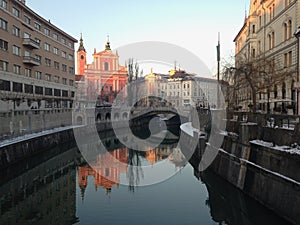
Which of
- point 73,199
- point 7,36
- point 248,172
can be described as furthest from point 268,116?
point 7,36

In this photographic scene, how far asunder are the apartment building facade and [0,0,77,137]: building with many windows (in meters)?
21.2

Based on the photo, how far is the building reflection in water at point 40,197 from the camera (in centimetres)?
1562

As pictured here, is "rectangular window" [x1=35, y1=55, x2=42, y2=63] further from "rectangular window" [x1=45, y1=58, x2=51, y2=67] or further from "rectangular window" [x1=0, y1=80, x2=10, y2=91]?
"rectangular window" [x1=0, y1=80, x2=10, y2=91]

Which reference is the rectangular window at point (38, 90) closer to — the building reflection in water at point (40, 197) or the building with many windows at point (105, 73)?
the building reflection in water at point (40, 197)

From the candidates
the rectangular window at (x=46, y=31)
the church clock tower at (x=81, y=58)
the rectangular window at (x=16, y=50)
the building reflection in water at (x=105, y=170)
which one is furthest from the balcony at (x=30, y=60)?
the church clock tower at (x=81, y=58)

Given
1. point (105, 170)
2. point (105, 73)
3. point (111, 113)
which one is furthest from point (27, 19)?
point (105, 73)

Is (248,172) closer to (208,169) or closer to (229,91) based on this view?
(208,169)

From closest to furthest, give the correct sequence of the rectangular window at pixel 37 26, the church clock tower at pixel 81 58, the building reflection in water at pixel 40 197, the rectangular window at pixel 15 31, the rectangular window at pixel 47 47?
the building reflection in water at pixel 40 197, the rectangular window at pixel 15 31, the rectangular window at pixel 37 26, the rectangular window at pixel 47 47, the church clock tower at pixel 81 58

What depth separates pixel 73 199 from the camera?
61.1 ft

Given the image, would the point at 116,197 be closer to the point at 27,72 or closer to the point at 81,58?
the point at 27,72

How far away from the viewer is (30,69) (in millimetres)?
43000

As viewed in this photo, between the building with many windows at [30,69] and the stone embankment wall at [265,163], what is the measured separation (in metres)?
18.1

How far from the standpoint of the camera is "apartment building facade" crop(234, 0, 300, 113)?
29031 mm

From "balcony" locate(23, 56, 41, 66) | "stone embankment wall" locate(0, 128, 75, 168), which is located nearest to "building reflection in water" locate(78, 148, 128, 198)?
"stone embankment wall" locate(0, 128, 75, 168)
